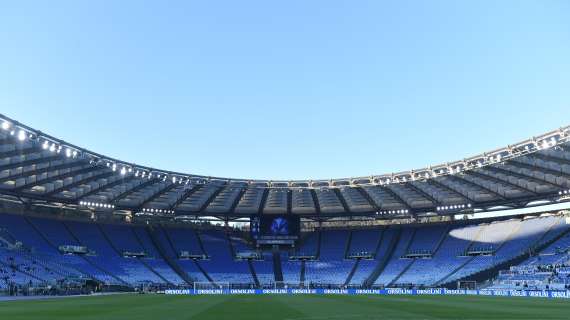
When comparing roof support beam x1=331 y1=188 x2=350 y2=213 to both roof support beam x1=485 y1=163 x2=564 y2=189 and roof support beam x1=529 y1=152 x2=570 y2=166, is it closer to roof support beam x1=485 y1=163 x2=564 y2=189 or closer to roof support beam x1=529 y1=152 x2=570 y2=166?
roof support beam x1=485 y1=163 x2=564 y2=189

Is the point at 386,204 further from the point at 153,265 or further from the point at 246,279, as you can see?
the point at 153,265

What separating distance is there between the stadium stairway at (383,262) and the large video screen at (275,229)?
12.7 m

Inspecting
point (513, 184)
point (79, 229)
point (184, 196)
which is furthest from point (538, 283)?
point (79, 229)

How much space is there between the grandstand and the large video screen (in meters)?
0.74

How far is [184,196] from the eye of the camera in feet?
227

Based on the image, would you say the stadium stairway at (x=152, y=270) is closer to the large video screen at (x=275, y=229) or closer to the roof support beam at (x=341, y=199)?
the large video screen at (x=275, y=229)

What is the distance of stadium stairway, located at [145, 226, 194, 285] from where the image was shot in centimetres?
7100

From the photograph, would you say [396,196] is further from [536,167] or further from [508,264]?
[536,167]

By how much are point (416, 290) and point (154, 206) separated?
125 feet

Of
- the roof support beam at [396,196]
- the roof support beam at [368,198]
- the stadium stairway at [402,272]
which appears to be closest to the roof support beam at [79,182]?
the roof support beam at [368,198]

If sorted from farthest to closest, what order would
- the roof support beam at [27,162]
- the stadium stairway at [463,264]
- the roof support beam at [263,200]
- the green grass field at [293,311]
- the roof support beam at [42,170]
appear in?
1. the roof support beam at [263,200]
2. the stadium stairway at [463,264]
3. the roof support beam at [42,170]
4. the roof support beam at [27,162]
5. the green grass field at [293,311]

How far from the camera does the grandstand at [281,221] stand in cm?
5344

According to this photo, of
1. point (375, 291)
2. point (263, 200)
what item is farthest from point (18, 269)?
point (375, 291)

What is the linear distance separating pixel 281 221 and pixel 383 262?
16.8m
